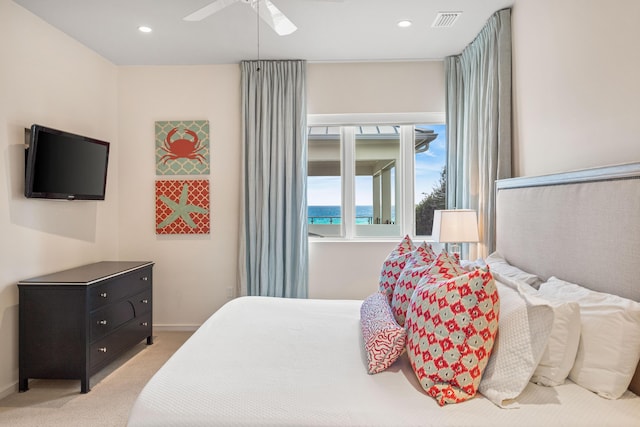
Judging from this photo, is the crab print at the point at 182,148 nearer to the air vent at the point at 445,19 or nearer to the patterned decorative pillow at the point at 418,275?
the air vent at the point at 445,19

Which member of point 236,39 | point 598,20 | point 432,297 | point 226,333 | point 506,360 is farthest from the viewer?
point 236,39

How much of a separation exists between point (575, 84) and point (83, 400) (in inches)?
141

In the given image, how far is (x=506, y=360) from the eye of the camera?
4.51ft

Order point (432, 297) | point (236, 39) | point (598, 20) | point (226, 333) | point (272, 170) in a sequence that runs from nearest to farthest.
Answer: point (432, 297) → point (598, 20) → point (226, 333) → point (236, 39) → point (272, 170)

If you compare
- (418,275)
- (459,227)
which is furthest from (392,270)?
(459,227)

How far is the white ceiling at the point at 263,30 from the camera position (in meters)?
2.83

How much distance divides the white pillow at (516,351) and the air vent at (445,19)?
2.41 meters

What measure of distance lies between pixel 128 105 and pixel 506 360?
13.5 feet

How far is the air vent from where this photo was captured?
2.95 metres

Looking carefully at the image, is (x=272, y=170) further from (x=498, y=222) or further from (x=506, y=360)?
(x=506, y=360)

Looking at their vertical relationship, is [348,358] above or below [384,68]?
below

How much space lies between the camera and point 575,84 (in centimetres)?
209

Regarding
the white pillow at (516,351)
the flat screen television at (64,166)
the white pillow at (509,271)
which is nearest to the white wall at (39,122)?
the flat screen television at (64,166)

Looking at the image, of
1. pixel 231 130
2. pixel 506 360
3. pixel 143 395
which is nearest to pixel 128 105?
pixel 231 130
